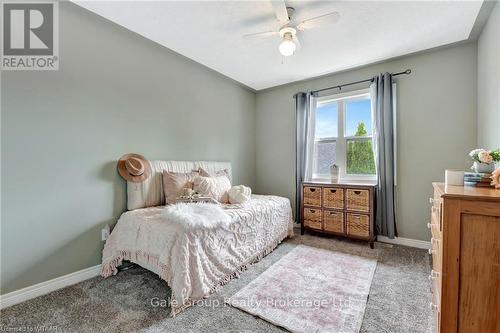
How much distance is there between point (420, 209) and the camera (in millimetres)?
2861

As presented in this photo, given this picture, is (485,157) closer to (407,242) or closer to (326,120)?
(407,242)

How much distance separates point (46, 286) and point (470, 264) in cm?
289

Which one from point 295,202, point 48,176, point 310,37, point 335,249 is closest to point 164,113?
point 48,176

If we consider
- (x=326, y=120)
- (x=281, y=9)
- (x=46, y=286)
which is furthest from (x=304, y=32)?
(x=46, y=286)

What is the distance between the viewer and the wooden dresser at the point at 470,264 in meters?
0.94

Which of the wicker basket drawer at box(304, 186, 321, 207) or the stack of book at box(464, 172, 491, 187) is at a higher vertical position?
the stack of book at box(464, 172, 491, 187)

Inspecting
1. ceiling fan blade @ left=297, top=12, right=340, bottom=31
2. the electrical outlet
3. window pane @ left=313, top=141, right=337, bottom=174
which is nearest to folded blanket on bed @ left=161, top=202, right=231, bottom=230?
A: the electrical outlet

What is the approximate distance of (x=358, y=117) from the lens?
3408mm

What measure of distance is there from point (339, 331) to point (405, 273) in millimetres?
1230

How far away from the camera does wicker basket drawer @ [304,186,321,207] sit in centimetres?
323

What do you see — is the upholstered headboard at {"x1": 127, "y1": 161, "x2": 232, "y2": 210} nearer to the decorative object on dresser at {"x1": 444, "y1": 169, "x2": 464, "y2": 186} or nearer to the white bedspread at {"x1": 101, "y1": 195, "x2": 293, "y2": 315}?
the white bedspread at {"x1": 101, "y1": 195, "x2": 293, "y2": 315}

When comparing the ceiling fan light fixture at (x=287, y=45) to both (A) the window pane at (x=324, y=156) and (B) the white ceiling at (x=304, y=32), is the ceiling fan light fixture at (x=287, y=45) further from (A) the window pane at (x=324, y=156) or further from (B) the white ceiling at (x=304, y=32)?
(A) the window pane at (x=324, y=156)

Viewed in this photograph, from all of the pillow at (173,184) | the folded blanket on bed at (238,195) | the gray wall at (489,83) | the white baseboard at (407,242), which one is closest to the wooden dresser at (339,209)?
the white baseboard at (407,242)

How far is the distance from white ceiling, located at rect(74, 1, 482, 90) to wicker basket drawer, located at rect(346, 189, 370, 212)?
5.94 ft
